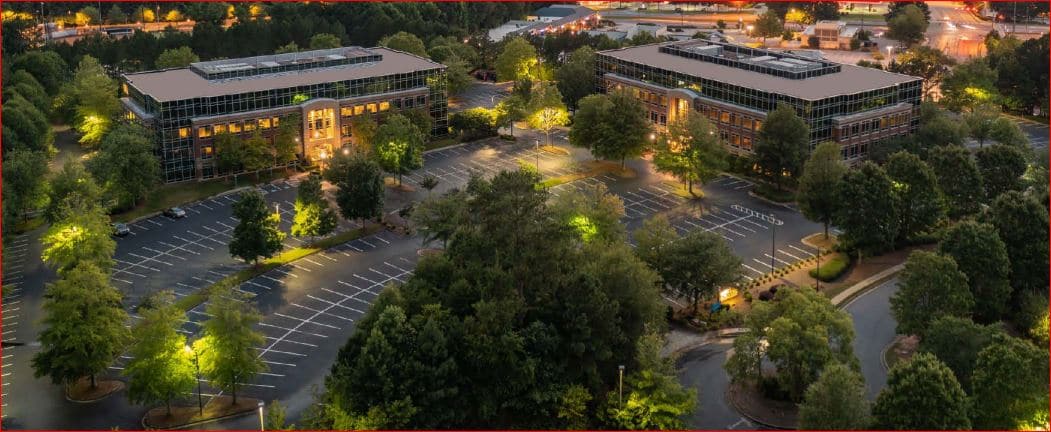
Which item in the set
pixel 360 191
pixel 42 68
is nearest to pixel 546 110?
pixel 360 191

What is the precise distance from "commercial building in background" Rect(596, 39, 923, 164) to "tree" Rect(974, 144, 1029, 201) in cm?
1980

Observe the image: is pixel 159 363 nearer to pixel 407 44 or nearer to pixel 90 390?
pixel 90 390

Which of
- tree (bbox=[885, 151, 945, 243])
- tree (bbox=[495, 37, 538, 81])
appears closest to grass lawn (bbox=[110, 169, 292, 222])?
tree (bbox=[495, 37, 538, 81])

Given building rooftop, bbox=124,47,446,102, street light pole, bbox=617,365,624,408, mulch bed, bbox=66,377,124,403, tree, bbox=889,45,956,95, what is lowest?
mulch bed, bbox=66,377,124,403

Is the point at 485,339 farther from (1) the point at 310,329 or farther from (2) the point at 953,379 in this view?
(2) the point at 953,379

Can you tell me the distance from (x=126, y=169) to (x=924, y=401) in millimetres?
88371

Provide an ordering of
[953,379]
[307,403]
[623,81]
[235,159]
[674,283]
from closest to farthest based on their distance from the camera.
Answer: [953,379] → [307,403] → [674,283] → [235,159] → [623,81]

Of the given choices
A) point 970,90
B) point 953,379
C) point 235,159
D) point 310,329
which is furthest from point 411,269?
point 970,90

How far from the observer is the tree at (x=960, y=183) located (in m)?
110

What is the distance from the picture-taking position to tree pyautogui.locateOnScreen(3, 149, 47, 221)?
4599 inches

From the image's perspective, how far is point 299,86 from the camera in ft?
454

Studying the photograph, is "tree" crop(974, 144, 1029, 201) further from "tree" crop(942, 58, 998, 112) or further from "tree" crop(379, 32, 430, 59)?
"tree" crop(379, 32, 430, 59)

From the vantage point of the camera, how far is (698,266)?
91875mm

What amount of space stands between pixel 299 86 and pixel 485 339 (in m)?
72.7
